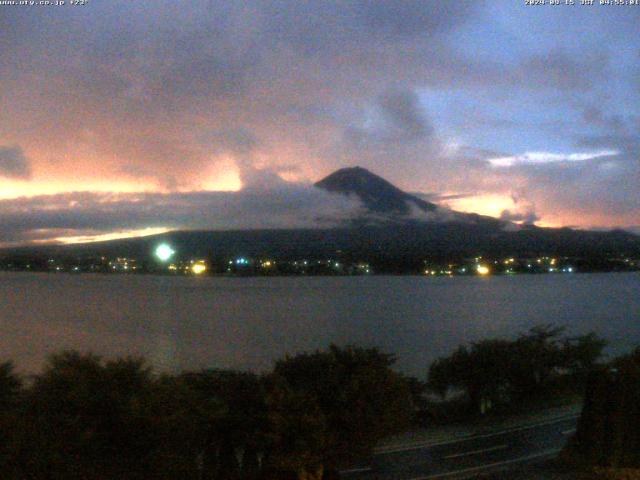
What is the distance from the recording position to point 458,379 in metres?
22.3

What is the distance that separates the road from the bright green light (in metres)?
71.6

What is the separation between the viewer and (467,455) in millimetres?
13039

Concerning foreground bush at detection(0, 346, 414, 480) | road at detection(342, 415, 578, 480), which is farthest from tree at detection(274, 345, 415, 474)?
road at detection(342, 415, 578, 480)

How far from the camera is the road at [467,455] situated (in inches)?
458

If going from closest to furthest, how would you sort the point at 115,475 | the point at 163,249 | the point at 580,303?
1. the point at 115,475
2. the point at 580,303
3. the point at 163,249

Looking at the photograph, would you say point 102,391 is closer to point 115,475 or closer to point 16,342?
point 115,475

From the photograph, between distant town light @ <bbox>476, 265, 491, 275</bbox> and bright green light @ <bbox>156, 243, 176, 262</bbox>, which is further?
distant town light @ <bbox>476, 265, 491, 275</bbox>

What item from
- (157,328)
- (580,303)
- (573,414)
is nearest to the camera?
(573,414)

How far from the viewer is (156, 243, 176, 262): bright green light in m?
84.7

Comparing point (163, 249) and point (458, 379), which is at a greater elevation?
point (163, 249)

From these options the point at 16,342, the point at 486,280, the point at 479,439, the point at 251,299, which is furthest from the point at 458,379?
the point at 486,280

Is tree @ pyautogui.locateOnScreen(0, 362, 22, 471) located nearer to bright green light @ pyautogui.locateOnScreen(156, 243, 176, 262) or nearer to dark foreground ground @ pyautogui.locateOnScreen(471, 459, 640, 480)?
dark foreground ground @ pyautogui.locateOnScreen(471, 459, 640, 480)

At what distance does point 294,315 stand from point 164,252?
87.1 feet

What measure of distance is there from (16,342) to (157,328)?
11843mm
